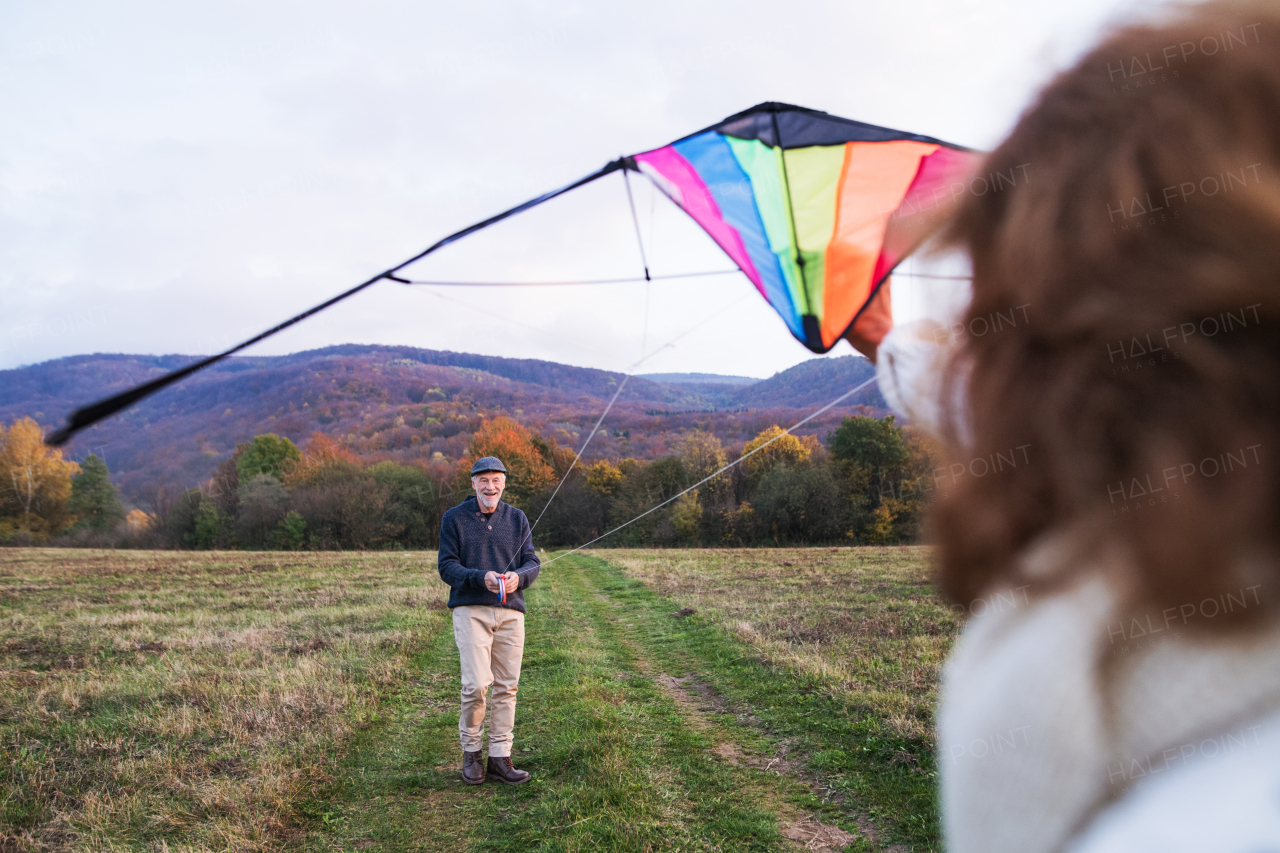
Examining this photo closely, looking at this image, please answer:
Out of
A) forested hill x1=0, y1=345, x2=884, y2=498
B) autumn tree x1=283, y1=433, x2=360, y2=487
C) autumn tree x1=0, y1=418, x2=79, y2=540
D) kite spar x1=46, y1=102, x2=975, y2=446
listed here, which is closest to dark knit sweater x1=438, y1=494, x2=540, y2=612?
kite spar x1=46, y1=102, x2=975, y2=446

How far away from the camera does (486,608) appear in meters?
5.38

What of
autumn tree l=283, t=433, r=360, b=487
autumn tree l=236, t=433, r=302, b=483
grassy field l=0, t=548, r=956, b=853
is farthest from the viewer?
autumn tree l=236, t=433, r=302, b=483

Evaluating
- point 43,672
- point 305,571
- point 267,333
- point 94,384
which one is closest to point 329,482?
point 305,571

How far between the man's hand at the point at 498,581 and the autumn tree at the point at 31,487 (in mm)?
64011

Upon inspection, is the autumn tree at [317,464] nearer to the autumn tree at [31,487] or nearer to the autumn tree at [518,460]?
the autumn tree at [518,460]

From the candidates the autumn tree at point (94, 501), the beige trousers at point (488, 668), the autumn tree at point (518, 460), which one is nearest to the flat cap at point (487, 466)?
the beige trousers at point (488, 668)

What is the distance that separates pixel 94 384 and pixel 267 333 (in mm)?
134822

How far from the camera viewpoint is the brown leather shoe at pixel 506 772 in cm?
527

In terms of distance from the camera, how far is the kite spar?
2270 mm

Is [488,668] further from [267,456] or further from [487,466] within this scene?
[267,456]

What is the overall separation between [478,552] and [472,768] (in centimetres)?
165

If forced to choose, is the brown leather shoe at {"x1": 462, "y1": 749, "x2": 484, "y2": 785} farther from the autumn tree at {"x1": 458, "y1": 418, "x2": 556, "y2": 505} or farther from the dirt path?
the autumn tree at {"x1": 458, "y1": 418, "x2": 556, "y2": 505}

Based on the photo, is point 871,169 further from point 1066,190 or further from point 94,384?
point 94,384

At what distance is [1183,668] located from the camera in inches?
24.1
